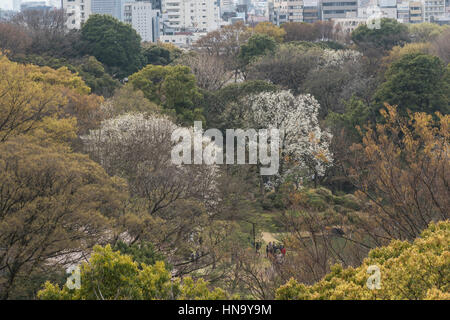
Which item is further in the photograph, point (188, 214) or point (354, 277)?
point (188, 214)

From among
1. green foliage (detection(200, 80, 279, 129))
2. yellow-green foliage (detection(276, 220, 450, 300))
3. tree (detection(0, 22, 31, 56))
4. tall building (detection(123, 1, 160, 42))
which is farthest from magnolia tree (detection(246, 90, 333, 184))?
tall building (detection(123, 1, 160, 42))

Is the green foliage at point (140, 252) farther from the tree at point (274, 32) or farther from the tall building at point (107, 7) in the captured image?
the tall building at point (107, 7)

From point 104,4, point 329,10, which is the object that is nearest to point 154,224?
point 104,4

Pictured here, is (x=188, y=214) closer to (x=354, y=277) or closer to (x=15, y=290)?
(x=15, y=290)

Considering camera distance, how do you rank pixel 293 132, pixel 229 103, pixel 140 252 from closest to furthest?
pixel 140 252 → pixel 293 132 → pixel 229 103

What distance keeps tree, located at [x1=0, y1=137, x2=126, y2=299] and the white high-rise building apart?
103m

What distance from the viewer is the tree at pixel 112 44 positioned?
46.1 m

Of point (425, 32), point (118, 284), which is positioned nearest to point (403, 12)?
point (425, 32)

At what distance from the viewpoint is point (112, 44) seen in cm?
4631

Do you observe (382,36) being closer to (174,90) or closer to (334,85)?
(334,85)

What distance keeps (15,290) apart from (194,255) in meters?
6.47

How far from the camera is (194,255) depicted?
60.5 feet

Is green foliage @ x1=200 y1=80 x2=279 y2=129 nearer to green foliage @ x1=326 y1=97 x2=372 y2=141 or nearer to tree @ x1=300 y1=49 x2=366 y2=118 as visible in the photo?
green foliage @ x1=326 y1=97 x2=372 y2=141

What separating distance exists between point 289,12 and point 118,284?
115133 millimetres
